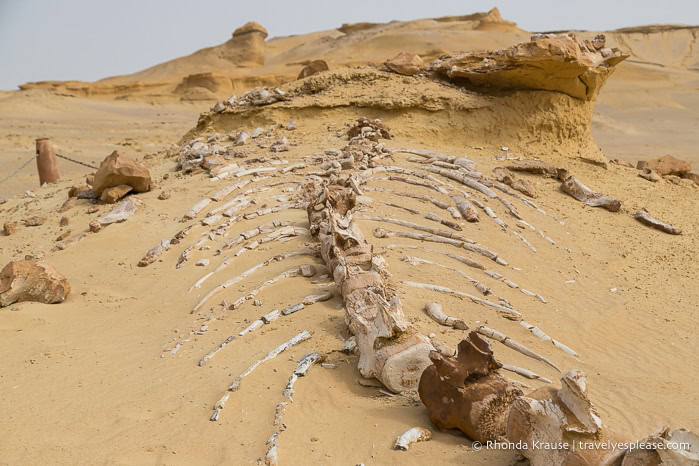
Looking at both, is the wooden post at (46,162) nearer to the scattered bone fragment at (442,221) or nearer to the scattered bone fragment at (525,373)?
the scattered bone fragment at (442,221)

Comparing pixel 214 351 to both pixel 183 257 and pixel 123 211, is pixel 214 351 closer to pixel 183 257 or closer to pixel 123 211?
pixel 183 257

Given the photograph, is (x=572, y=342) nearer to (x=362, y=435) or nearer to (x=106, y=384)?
(x=362, y=435)

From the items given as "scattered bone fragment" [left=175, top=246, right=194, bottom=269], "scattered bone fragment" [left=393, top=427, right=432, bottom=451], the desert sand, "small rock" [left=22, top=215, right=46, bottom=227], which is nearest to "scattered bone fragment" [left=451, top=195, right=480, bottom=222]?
the desert sand

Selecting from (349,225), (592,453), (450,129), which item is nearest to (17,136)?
(450,129)

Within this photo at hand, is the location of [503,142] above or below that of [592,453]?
above

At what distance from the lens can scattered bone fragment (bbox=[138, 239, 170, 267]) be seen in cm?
695

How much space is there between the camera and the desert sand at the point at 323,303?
3.95 metres

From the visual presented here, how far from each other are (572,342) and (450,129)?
18.5 feet

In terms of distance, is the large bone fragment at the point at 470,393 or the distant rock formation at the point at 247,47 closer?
the large bone fragment at the point at 470,393

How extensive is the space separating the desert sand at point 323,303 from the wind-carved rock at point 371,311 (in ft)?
0.53

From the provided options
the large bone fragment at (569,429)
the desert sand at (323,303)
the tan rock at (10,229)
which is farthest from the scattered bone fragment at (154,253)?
the large bone fragment at (569,429)

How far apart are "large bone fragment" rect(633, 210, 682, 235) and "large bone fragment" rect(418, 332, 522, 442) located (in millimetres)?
6178

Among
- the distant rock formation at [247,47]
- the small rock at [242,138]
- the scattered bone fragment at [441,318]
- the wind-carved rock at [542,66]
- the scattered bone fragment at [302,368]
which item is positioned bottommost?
the scattered bone fragment at [302,368]

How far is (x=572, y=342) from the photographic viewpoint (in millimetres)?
5633
